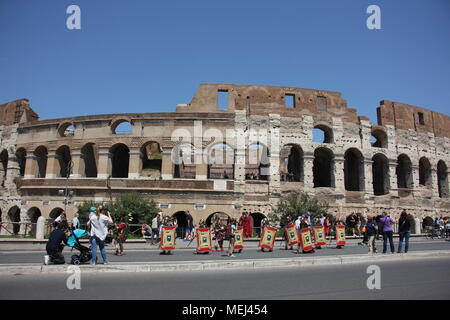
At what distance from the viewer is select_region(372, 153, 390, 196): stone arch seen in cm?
2694

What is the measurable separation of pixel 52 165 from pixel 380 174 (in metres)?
29.5

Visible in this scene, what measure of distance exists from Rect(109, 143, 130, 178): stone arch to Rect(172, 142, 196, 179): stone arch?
4861 mm

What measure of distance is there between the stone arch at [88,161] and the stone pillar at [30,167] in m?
4.72

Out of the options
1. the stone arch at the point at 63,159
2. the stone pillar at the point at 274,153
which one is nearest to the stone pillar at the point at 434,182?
the stone pillar at the point at 274,153

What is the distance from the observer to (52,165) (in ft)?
82.2

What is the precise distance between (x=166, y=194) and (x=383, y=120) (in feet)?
66.7

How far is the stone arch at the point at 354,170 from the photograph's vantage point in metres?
26.2

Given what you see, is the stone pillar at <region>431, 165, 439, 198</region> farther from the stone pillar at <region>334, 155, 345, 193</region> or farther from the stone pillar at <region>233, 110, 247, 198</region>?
the stone pillar at <region>233, 110, 247, 198</region>

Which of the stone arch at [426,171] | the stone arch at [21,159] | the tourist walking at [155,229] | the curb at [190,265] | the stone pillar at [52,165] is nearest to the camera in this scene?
the curb at [190,265]

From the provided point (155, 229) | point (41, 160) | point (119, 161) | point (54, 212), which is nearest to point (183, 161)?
point (119, 161)

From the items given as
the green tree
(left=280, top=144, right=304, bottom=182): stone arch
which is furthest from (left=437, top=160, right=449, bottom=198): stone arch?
the green tree

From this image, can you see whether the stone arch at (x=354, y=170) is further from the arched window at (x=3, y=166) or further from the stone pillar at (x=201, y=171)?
the arched window at (x=3, y=166)

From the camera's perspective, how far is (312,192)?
24.3 meters
